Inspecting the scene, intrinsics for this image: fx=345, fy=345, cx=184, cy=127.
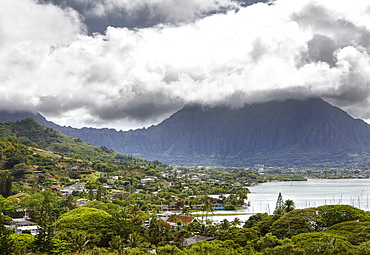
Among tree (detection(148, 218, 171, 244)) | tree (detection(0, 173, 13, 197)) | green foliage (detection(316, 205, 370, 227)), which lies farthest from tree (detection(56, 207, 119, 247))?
tree (detection(0, 173, 13, 197))

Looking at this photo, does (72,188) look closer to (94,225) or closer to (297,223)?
(94,225)

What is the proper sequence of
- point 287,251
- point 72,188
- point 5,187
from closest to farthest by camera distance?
point 287,251
point 5,187
point 72,188

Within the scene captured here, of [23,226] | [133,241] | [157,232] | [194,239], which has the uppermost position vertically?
[133,241]

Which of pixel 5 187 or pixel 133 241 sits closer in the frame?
pixel 133 241

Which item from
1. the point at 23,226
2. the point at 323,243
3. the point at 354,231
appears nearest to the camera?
the point at 323,243

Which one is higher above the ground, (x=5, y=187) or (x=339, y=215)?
(x=5, y=187)

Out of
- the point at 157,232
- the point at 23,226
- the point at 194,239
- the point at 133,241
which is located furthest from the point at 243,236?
the point at 23,226

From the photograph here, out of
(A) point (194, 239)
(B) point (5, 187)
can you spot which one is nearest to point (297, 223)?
(A) point (194, 239)

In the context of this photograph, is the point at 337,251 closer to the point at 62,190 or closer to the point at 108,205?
the point at 108,205

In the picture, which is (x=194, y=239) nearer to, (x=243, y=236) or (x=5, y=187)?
(x=243, y=236)

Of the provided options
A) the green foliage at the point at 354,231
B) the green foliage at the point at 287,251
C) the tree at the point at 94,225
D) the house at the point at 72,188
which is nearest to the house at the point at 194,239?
the tree at the point at 94,225

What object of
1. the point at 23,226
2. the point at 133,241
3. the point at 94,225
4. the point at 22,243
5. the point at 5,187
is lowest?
the point at 23,226

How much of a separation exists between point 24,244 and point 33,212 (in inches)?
1238

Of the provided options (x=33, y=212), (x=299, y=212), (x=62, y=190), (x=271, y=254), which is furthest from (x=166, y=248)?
(x=62, y=190)
